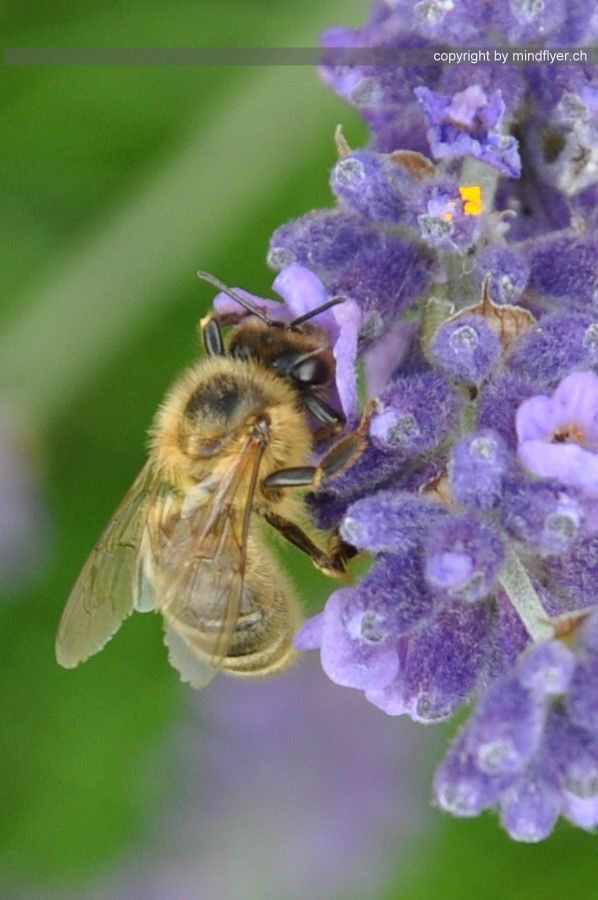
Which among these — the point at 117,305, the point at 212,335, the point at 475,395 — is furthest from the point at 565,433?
the point at 117,305

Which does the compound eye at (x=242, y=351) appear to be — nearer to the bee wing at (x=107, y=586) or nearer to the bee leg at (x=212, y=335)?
the bee leg at (x=212, y=335)

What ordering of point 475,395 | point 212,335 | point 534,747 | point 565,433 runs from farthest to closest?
point 212,335, point 475,395, point 565,433, point 534,747

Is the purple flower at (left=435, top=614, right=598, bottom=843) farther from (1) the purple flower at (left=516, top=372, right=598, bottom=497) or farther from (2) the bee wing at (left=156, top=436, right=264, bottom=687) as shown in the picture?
(2) the bee wing at (left=156, top=436, right=264, bottom=687)

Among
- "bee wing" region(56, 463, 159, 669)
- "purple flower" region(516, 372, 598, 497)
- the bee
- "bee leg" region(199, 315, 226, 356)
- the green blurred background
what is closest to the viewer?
"purple flower" region(516, 372, 598, 497)

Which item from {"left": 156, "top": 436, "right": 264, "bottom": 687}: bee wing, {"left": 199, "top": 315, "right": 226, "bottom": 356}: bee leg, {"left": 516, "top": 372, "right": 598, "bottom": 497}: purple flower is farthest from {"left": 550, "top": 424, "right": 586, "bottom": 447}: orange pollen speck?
{"left": 199, "top": 315, "right": 226, "bottom": 356}: bee leg

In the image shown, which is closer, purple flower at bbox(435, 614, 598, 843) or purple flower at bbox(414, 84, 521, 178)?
purple flower at bbox(435, 614, 598, 843)

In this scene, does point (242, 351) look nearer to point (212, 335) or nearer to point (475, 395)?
point (212, 335)
